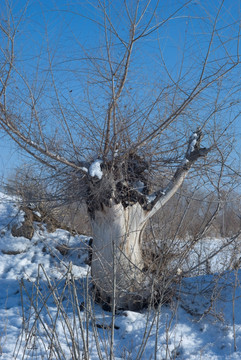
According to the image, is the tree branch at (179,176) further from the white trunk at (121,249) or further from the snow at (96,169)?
the snow at (96,169)

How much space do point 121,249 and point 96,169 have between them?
132 centimetres

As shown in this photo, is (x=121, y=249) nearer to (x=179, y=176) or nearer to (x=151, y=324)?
(x=179, y=176)

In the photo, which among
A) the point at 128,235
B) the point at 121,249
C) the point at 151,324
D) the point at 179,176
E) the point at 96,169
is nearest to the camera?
the point at 151,324

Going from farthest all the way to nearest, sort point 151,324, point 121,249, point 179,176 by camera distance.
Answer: point 179,176, point 121,249, point 151,324

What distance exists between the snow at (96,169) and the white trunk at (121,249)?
593 mm

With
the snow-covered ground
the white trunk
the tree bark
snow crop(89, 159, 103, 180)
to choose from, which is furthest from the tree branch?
the snow-covered ground

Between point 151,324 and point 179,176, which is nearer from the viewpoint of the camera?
point 151,324

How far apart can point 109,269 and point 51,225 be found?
4585 millimetres

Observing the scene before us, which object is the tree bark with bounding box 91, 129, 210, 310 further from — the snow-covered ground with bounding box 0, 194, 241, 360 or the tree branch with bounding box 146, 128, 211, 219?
the snow-covered ground with bounding box 0, 194, 241, 360

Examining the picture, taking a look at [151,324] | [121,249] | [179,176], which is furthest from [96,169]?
[151,324]

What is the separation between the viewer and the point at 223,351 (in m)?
4.61

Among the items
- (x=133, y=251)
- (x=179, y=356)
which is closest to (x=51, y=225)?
(x=133, y=251)

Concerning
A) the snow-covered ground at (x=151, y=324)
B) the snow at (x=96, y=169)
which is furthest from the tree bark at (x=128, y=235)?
the snow at (x=96, y=169)

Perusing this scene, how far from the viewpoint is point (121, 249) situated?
232 inches
